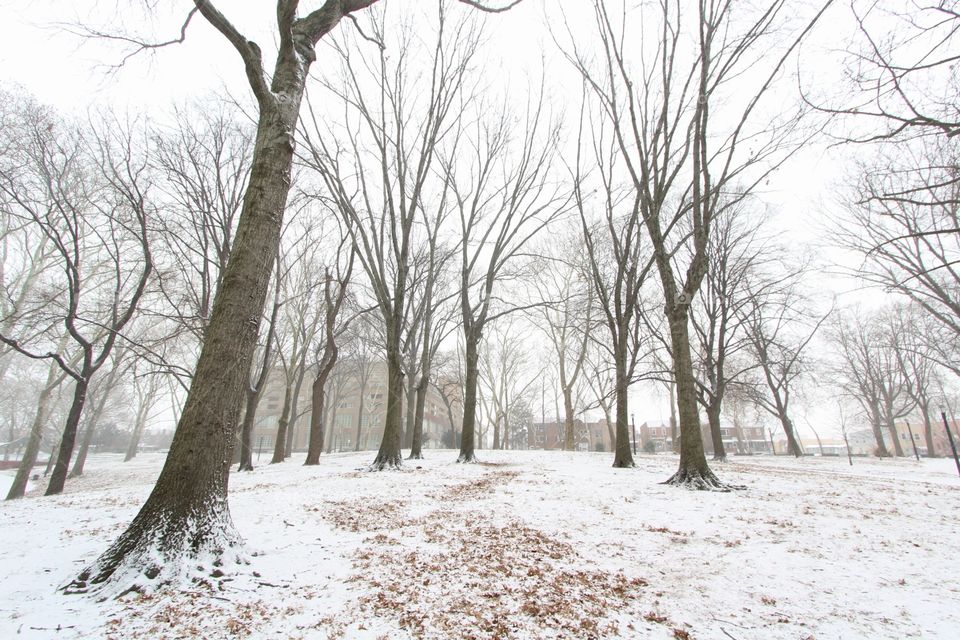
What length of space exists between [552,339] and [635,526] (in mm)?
23030

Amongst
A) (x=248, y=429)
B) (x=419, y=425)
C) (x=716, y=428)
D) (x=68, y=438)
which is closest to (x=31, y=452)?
(x=68, y=438)

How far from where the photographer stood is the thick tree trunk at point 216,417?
2.89 m

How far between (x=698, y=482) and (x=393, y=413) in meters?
7.26

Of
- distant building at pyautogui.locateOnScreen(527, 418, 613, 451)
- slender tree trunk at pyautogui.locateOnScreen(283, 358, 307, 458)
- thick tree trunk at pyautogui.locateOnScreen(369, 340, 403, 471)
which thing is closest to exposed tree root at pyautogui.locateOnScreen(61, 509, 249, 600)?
thick tree trunk at pyautogui.locateOnScreen(369, 340, 403, 471)

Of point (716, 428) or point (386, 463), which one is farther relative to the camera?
point (716, 428)

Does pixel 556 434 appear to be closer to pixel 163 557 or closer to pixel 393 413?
pixel 393 413

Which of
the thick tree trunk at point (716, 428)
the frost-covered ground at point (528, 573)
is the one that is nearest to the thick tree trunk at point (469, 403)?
the frost-covered ground at point (528, 573)

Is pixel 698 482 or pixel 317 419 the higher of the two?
pixel 317 419

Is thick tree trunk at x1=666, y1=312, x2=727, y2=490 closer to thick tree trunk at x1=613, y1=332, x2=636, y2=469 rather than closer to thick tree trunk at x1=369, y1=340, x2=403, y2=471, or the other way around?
thick tree trunk at x1=613, y1=332, x2=636, y2=469

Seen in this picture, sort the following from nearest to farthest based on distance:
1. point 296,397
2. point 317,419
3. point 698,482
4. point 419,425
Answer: point 698,482, point 317,419, point 419,425, point 296,397

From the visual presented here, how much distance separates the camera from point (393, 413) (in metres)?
10.6

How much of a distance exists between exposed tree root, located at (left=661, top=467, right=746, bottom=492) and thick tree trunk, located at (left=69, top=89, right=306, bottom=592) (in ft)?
22.9

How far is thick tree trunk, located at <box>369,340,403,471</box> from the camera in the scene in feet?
34.2

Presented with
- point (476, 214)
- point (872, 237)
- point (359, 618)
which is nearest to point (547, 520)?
point (359, 618)
